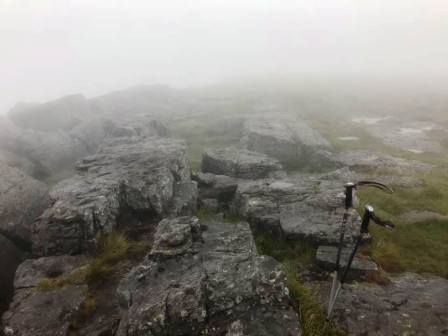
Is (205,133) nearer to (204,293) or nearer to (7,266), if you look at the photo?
(7,266)

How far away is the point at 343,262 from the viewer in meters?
14.8

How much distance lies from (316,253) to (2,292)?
1372 centimetres

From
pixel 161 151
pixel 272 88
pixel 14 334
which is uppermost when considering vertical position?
pixel 161 151

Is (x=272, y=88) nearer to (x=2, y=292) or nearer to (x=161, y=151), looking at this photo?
(x=161, y=151)

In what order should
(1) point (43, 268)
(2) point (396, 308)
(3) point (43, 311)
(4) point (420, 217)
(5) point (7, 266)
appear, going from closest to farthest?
(3) point (43, 311) → (2) point (396, 308) → (1) point (43, 268) → (5) point (7, 266) → (4) point (420, 217)

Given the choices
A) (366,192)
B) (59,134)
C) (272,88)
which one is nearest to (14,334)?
(366,192)

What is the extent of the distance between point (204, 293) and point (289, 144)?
23.3m

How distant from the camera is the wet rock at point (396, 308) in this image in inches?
451

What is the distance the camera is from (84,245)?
1579 centimetres

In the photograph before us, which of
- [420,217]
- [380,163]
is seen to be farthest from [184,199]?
[380,163]

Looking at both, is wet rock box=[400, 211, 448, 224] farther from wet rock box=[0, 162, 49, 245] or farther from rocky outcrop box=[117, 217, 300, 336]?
wet rock box=[0, 162, 49, 245]

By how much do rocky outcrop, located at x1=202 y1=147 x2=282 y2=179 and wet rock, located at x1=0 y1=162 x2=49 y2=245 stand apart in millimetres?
11960

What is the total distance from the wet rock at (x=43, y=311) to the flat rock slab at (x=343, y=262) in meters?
9.91

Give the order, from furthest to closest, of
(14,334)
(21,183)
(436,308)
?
(21,183)
(436,308)
(14,334)
